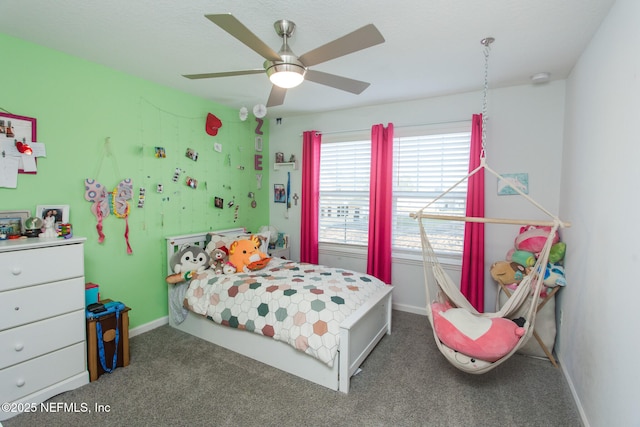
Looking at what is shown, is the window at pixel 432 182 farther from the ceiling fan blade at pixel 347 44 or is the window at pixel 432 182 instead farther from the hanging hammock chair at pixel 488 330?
the ceiling fan blade at pixel 347 44

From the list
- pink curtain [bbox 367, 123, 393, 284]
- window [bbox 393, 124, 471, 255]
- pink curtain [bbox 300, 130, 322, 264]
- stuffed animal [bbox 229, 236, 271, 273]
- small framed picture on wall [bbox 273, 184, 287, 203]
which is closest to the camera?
stuffed animal [bbox 229, 236, 271, 273]

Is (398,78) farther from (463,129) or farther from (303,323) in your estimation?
(303,323)

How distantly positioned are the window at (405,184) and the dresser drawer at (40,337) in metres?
2.71

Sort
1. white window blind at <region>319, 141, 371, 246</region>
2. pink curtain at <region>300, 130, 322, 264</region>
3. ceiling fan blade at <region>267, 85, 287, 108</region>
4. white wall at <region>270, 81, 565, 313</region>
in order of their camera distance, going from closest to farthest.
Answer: ceiling fan blade at <region>267, 85, 287, 108</region> → white wall at <region>270, 81, 565, 313</region> → white window blind at <region>319, 141, 371, 246</region> → pink curtain at <region>300, 130, 322, 264</region>

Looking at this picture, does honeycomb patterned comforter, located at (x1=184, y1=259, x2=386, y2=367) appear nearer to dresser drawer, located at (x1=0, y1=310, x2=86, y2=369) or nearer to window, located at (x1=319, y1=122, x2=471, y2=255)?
dresser drawer, located at (x1=0, y1=310, x2=86, y2=369)

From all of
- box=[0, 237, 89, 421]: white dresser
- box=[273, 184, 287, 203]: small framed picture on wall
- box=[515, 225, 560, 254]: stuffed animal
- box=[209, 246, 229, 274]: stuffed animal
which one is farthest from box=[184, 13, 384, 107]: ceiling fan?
box=[273, 184, 287, 203]: small framed picture on wall

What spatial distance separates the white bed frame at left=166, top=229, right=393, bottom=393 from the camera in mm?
2137

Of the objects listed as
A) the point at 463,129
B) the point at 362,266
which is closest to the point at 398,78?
the point at 463,129

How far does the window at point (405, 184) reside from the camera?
3355 mm

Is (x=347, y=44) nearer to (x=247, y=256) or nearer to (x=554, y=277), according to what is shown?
(x=247, y=256)

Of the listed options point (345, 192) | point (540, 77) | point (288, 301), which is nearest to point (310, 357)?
point (288, 301)

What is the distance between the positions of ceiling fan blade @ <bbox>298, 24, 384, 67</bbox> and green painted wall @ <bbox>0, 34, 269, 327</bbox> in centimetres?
198

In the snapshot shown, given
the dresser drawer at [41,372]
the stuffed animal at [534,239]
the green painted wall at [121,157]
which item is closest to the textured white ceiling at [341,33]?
the green painted wall at [121,157]

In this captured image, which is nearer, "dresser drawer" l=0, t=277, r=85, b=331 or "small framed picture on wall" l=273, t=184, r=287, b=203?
"dresser drawer" l=0, t=277, r=85, b=331
